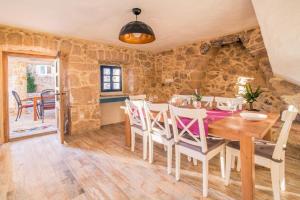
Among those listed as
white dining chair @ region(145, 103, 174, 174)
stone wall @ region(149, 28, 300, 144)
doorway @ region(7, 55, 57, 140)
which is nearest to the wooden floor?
white dining chair @ region(145, 103, 174, 174)

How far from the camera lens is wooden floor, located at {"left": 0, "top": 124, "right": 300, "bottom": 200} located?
1.73 meters

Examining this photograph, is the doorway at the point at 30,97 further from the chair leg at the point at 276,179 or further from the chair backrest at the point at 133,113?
the chair leg at the point at 276,179

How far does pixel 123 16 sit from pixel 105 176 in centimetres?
234

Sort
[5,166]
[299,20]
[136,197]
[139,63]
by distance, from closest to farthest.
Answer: [299,20]
[136,197]
[5,166]
[139,63]

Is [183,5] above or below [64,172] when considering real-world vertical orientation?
above

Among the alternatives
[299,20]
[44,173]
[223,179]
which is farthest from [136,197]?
[299,20]

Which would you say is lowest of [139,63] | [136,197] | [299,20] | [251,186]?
[136,197]

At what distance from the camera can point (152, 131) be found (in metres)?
2.40

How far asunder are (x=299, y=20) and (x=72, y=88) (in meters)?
3.90

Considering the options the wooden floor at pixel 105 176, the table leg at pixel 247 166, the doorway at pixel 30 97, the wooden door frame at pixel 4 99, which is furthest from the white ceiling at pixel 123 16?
the wooden floor at pixel 105 176

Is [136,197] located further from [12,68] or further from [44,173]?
[12,68]

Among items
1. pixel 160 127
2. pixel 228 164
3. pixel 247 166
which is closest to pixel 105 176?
pixel 160 127

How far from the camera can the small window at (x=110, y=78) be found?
4.80 metres

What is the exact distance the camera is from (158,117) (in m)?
2.24
